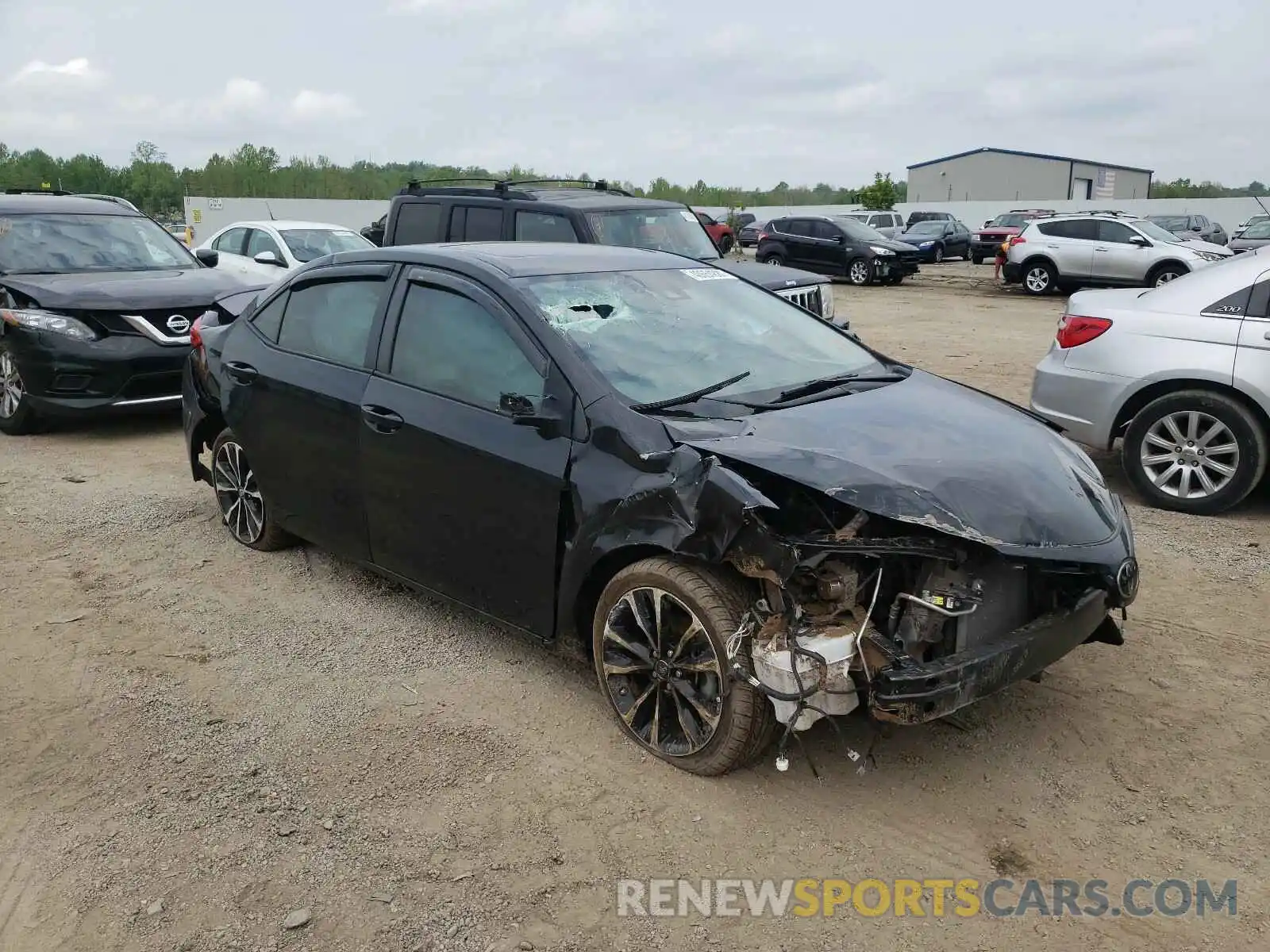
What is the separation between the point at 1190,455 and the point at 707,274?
3410 millimetres

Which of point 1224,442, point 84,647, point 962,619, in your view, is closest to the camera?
point 962,619

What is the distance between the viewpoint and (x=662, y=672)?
11.7 ft

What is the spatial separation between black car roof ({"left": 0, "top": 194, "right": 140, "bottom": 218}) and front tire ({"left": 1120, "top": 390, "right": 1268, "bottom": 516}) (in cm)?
889

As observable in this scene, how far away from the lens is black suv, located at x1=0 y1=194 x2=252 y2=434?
26.9ft

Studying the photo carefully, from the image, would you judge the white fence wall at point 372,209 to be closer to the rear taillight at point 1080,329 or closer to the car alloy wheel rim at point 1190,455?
the rear taillight at point 1080,329

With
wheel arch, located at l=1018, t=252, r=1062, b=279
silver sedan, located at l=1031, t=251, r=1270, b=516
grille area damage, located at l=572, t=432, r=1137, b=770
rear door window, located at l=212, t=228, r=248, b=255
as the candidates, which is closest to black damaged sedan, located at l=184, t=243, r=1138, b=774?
grille area damage, located at l=572, t=432, r=1137, b=770

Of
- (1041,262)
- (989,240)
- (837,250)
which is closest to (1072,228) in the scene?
(1041,262)

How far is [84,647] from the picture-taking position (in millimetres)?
4625

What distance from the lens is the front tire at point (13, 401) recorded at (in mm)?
8398

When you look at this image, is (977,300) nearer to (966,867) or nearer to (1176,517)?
(1176,517)

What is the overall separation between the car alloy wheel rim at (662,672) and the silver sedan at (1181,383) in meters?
4.19

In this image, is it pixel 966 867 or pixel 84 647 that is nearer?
pixel 966 867

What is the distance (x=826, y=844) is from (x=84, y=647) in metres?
3.33

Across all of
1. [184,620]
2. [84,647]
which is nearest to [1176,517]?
[184,620]
